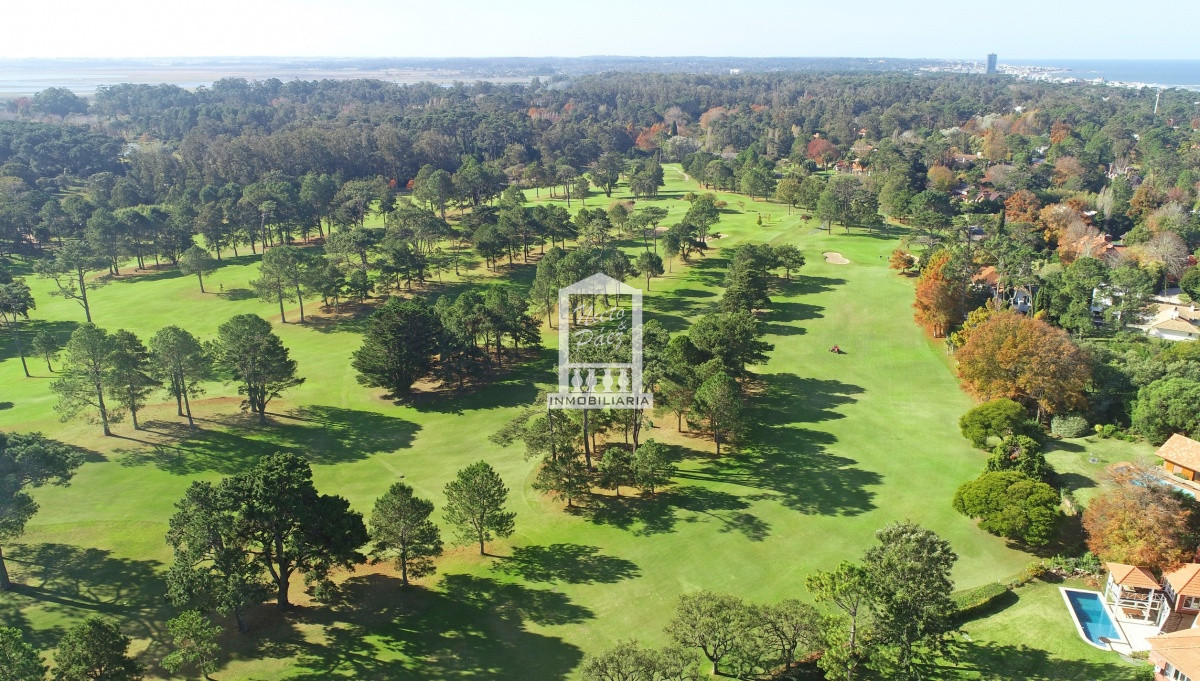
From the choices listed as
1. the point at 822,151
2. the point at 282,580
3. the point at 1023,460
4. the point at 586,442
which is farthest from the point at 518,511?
the point at 822,151

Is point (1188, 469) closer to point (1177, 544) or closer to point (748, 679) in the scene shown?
point (1177, 544)

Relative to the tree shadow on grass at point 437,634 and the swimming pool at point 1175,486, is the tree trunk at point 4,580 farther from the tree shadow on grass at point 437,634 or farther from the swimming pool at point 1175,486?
the swimming pool at point 1175,486

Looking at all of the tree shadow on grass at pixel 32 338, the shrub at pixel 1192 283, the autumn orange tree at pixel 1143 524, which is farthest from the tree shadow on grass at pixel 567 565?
the shrub at pixel 1192 283

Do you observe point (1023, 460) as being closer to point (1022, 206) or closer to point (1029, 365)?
point (1029, 365)

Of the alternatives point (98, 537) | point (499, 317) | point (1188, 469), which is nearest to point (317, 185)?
point (499, 317)

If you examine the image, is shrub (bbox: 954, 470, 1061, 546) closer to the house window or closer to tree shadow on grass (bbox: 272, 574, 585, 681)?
the house window
